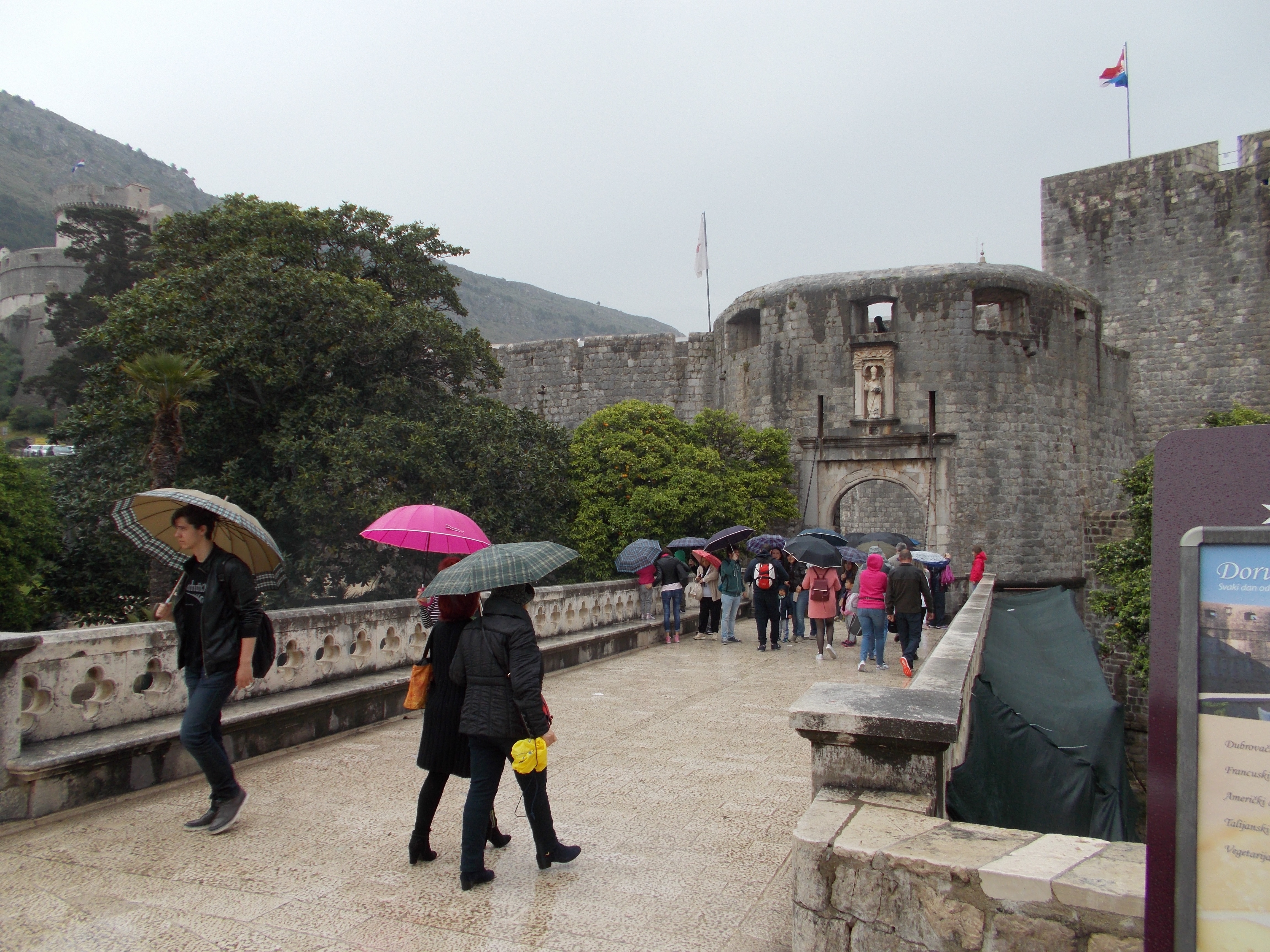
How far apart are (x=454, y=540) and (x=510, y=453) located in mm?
9414

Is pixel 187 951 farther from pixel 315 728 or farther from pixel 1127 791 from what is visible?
pixel 1127 791

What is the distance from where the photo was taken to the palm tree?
35.1ft

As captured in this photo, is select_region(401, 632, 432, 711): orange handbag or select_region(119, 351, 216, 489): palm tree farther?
select_region(119, 351, 216, 489): palm tree

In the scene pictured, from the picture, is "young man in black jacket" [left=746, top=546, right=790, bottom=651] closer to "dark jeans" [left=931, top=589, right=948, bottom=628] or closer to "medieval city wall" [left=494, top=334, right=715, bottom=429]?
"dark jeans" [left=931, top=589, right=948, bottom=628]

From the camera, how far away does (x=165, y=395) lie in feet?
35.5

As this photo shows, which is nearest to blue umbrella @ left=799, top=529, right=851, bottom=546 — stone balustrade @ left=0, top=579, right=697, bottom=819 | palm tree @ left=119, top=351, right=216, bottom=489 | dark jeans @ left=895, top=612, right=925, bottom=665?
dark jeans @ left=895, top=612, right=925, bottom=665

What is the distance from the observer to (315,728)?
5.91m

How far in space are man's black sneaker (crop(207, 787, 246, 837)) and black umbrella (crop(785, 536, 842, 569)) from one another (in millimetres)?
7651

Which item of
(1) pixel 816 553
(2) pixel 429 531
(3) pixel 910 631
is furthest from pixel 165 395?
(3) pixel 910 631

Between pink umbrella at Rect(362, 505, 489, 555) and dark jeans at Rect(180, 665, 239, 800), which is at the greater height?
pink umbrella at Rect(362, 505, 489, 555)

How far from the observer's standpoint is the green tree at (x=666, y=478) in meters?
17.2

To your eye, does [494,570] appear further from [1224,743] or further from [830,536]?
[830,536]

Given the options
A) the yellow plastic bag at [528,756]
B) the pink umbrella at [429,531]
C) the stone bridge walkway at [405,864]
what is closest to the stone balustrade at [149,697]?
the stone bridge walkway at [405,864]

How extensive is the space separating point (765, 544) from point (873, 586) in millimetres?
2227
